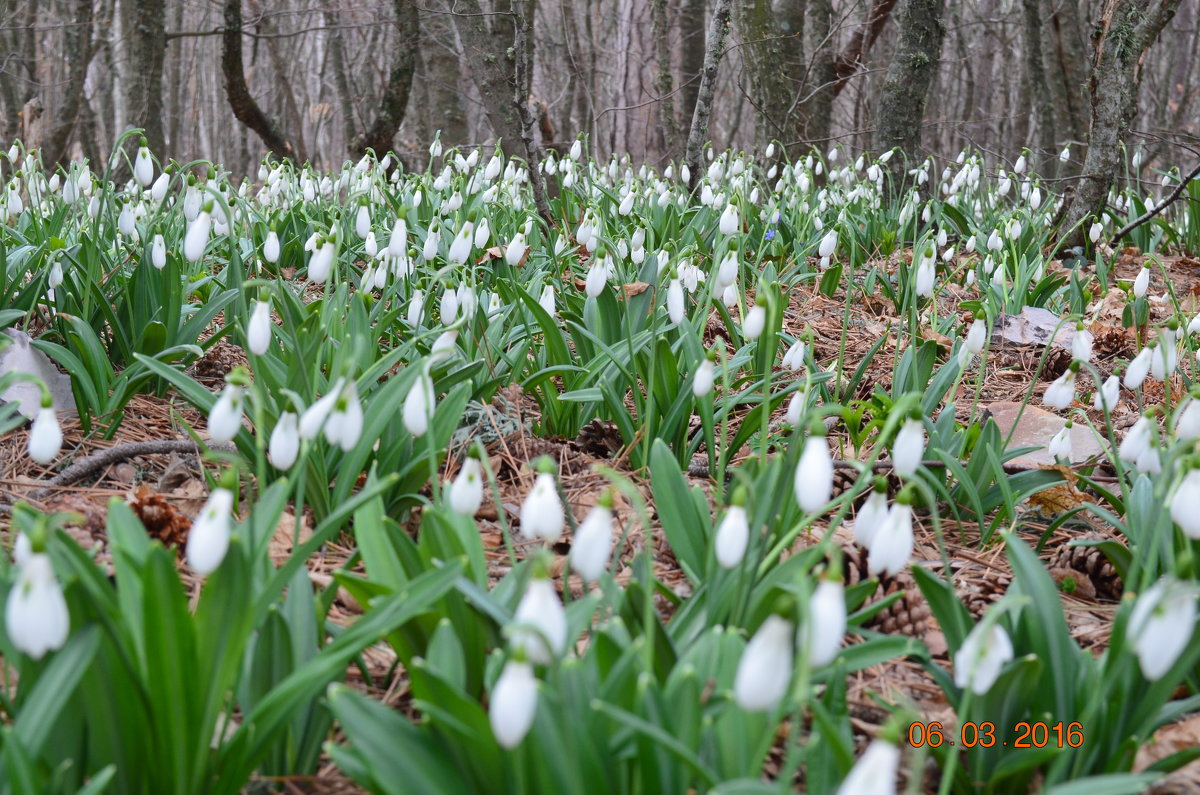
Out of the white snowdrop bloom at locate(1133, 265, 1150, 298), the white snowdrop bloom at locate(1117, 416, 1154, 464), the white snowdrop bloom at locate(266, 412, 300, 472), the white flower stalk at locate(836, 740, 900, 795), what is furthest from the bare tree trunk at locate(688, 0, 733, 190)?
the white flower stalk at locate(836, 740, 900, 795)

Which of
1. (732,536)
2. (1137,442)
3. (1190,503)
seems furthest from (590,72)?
(732,536)

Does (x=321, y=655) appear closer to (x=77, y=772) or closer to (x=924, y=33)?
(x=77, y=772)

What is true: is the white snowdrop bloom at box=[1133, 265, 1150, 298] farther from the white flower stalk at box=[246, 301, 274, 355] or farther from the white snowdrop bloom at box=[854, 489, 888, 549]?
the white flower stalk at box=[246, 301, 274, 355]

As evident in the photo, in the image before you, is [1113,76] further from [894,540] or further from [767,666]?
[767,666]

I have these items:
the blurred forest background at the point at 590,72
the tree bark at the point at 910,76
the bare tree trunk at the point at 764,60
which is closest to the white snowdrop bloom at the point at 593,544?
the blurred forest background at the point at 590,72

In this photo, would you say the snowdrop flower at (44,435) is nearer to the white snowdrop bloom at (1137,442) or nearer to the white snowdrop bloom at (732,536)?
the white snowdrop bloom at (732,536)

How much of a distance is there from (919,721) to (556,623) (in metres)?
0.78

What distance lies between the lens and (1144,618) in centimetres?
107

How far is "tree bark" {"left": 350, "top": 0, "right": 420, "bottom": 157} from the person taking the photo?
926 centimetres

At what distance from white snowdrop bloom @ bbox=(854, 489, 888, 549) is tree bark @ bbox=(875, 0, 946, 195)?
5242 mm

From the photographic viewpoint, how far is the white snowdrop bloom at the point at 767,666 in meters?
0.91

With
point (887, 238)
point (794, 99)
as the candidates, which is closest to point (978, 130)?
point (794, 99)

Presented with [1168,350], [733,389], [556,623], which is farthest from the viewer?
[733,389]

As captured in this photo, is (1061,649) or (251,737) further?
(1061,649)
